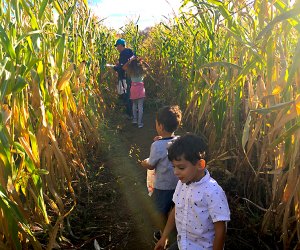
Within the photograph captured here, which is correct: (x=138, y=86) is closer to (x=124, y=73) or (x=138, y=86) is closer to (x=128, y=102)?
(x=128, y=102)

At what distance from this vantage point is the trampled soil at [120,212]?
2.01 m

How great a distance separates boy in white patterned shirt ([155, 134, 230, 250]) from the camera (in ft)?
4.51

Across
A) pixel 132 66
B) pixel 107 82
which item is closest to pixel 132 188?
pixel 132 66

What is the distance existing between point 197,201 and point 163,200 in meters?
0.65

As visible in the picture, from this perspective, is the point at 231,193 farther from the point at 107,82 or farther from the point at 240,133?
the point at 107,82

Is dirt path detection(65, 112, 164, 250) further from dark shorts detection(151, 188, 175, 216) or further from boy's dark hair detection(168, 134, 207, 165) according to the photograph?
boy's dark hair detection(168, 134, 207, 165)

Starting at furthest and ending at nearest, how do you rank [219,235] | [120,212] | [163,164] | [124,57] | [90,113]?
[124,57] < [90,113] < [120,212] < [163,164] < [219,235]

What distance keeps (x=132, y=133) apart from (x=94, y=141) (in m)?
1.31

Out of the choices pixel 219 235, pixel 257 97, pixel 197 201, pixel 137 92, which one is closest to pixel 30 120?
pixel 197 201

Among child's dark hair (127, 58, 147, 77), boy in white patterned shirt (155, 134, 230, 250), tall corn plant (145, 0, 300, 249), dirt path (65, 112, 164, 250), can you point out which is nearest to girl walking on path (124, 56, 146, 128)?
child's dark hair (127, 58, 147, 77)

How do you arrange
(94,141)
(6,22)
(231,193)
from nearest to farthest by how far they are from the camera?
(6,22) → (231,193) → (94,141)

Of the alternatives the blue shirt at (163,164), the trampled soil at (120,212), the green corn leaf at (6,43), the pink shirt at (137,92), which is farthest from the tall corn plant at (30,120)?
the pink shirt at (137,92)

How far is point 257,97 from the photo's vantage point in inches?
71.6

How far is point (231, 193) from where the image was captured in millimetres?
2363
